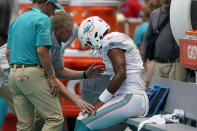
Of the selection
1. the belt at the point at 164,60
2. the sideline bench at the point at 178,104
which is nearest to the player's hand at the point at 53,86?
the sideline bench at the point at 178,104

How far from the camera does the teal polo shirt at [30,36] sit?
4.34m

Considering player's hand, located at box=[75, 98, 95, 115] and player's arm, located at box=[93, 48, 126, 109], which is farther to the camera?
player's hand, located at box=[75, 98, 95, 115]

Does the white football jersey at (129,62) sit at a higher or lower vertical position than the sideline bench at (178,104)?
higher

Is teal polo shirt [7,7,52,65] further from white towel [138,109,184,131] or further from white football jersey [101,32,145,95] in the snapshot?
white towel [138,109,184,131]

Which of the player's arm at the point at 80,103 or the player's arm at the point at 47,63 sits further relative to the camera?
the player's arm at the point at 80,103

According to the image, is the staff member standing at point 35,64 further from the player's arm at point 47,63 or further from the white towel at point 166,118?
the white towel at point 166,118

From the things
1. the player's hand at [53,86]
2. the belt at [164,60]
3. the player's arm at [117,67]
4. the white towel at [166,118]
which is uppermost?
the player's arm at [117,67]

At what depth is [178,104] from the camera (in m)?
4.71

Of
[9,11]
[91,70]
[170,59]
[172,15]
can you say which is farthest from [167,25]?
[9,11]

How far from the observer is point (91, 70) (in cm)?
514

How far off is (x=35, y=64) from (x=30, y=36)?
29cm

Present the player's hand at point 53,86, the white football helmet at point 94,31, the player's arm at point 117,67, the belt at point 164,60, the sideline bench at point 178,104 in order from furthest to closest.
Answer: the belt at point 164,60, the white football helmet at point 94,31, the player's hand at point 53,86, the player's arm at point 117,67, the sideline bench at point 178,104

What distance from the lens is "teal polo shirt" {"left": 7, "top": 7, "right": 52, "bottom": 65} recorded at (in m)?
4.34

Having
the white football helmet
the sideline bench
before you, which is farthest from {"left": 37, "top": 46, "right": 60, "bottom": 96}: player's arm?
the sideline bench
